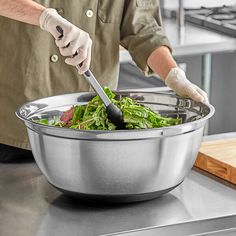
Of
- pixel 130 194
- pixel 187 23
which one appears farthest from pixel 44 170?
pixel 187 23

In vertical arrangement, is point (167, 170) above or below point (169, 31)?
above

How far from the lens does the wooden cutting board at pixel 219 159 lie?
182cm

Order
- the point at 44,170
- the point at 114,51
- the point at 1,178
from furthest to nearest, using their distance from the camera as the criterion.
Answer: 1. the point at 114,51
2. the point at 1,178
3. the point at 44,170

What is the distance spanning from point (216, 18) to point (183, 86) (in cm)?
198

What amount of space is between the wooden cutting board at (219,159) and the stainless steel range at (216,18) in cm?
169

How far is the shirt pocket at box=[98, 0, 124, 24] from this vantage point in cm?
211

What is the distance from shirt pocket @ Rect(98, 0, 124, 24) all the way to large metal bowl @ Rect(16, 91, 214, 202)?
55 centimetres

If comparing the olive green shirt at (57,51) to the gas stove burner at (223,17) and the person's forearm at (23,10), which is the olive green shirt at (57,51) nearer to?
the person's forearm at (23,10)

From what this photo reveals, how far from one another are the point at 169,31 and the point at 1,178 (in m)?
2.01

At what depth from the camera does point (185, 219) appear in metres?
1.58

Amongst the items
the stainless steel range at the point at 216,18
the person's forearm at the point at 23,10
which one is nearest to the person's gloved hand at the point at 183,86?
the person's forearm at the point at 23,10

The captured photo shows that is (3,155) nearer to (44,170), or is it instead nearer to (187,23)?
(44,170)

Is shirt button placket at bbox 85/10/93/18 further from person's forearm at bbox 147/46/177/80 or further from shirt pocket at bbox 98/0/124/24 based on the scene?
person's forearm at bbox 147/46/177/80

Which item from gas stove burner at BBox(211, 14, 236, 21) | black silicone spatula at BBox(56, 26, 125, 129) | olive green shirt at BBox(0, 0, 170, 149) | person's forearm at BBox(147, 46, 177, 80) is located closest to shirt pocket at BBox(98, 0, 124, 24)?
olive green shirt at BBox(0, 0, 170, 149)
